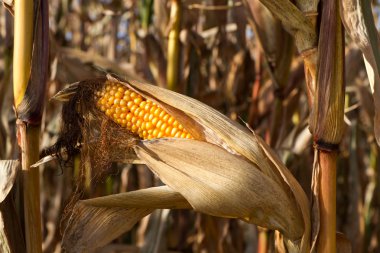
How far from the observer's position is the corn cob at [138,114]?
1.32 meters

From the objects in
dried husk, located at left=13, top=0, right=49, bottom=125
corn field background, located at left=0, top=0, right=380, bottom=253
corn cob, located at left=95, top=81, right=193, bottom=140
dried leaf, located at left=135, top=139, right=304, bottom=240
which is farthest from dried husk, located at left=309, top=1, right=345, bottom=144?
corn field background, located at left=0, top=0, right=380, bottom=253

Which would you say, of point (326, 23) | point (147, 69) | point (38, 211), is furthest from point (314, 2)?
point (147, 69)

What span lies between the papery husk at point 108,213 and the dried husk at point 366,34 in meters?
0.45

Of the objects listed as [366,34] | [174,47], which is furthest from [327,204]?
[174,47]

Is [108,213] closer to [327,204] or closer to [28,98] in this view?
[28,98]

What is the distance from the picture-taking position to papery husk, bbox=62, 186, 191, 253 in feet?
4.37

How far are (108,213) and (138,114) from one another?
24 centimetres

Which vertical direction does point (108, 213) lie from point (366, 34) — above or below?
below

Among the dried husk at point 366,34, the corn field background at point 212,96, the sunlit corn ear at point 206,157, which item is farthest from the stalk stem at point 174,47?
the dried husk at point 366,34

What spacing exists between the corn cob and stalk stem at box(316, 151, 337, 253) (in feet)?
0.92

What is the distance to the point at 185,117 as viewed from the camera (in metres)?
1.33

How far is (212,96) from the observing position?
296 cm

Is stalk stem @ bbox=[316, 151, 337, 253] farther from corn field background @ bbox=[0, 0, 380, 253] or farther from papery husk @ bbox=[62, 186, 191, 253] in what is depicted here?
corn field background @ bbox=[0, 0, 380, 253]

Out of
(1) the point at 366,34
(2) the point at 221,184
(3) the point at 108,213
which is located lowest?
(3) the point at 108,213
